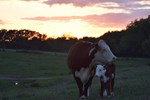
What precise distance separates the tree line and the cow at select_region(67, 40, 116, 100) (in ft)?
231

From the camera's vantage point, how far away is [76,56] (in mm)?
18172

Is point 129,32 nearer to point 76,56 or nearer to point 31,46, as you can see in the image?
point 31,46

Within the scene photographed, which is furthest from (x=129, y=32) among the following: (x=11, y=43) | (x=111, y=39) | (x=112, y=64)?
(x=112, y=64)

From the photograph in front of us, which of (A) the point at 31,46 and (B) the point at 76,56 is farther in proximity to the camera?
(A) the point at 31,46

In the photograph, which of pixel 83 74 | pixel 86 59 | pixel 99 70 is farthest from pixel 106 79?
pixel 86 59

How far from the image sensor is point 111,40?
11856 cm

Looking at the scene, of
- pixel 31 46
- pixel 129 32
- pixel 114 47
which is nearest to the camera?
pixel 114 47

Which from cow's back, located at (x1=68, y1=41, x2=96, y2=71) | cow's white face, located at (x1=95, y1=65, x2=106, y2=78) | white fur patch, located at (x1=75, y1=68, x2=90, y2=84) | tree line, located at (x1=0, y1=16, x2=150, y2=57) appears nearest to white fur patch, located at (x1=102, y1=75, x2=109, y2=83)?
cow's white face, located at (x1=95, y1=65, x2=106, y2=78)

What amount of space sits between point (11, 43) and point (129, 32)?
67.4 metres

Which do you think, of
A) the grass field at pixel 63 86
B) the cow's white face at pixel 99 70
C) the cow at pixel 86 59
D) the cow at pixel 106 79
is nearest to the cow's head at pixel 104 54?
the cow at pixel 86 59

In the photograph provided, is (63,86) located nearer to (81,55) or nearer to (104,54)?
(81,55)

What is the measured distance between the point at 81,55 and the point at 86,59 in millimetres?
398

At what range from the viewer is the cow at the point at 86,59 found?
17.2 m

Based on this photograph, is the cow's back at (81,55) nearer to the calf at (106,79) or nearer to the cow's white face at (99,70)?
the cow's white face at (99,70)
